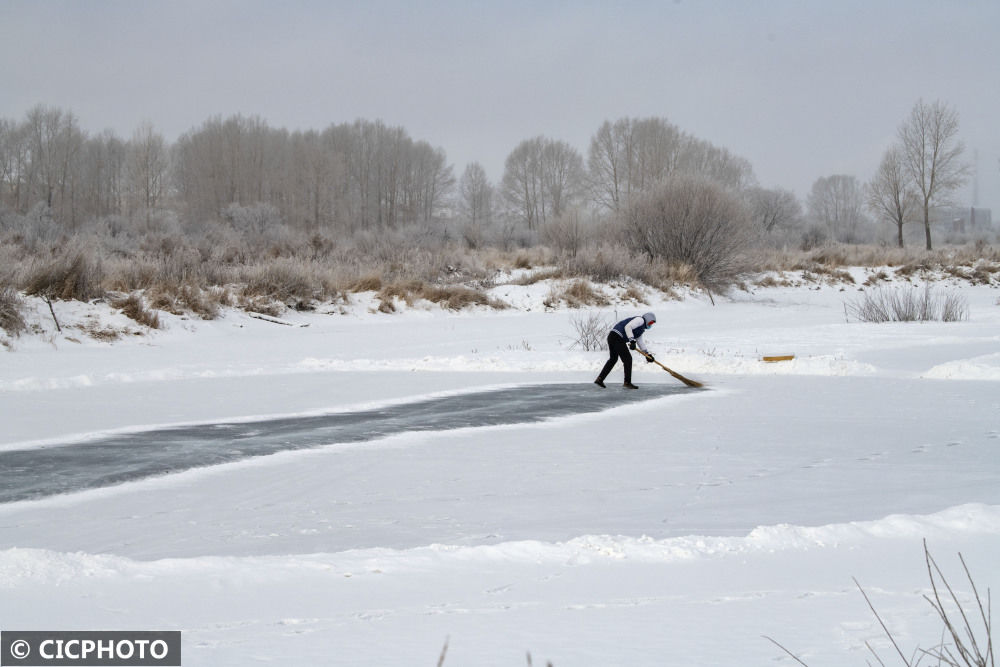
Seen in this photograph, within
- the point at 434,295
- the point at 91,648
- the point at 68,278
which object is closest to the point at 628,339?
the point at 91,648

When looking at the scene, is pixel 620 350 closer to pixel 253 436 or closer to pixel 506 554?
pixel 253 436

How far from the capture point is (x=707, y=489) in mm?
6555

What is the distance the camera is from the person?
12.1 meters

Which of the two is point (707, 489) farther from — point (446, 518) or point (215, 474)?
point (215, 474)

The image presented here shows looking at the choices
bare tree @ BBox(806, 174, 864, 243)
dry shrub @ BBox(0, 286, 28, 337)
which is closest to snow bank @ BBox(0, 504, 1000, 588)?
dry shrub @ BBox(0, 286, 28, 337)

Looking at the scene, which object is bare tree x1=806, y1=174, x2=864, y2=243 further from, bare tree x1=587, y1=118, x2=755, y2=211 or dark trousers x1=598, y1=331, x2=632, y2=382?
dark trousers x1=598, y1=331, x2=632, y2=382

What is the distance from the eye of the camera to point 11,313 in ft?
53.1

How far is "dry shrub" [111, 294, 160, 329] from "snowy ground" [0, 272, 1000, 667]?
5.32 meters

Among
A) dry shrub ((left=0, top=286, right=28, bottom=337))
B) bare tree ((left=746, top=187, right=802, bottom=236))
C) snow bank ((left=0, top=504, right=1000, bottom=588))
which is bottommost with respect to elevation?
snow bank ((left=0, top=504, right=1000, bottom=588))

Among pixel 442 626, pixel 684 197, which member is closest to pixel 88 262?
pixel 442 626

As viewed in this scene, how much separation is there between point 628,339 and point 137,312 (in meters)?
11.5

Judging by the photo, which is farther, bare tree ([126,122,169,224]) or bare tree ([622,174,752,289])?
Answer: bare tree ([126,122,169,224])

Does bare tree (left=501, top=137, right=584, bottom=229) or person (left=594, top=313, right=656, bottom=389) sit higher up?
bare tree (left=501, top=137, right=584, bottom=229)

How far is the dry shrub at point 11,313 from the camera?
1605 centimetres
